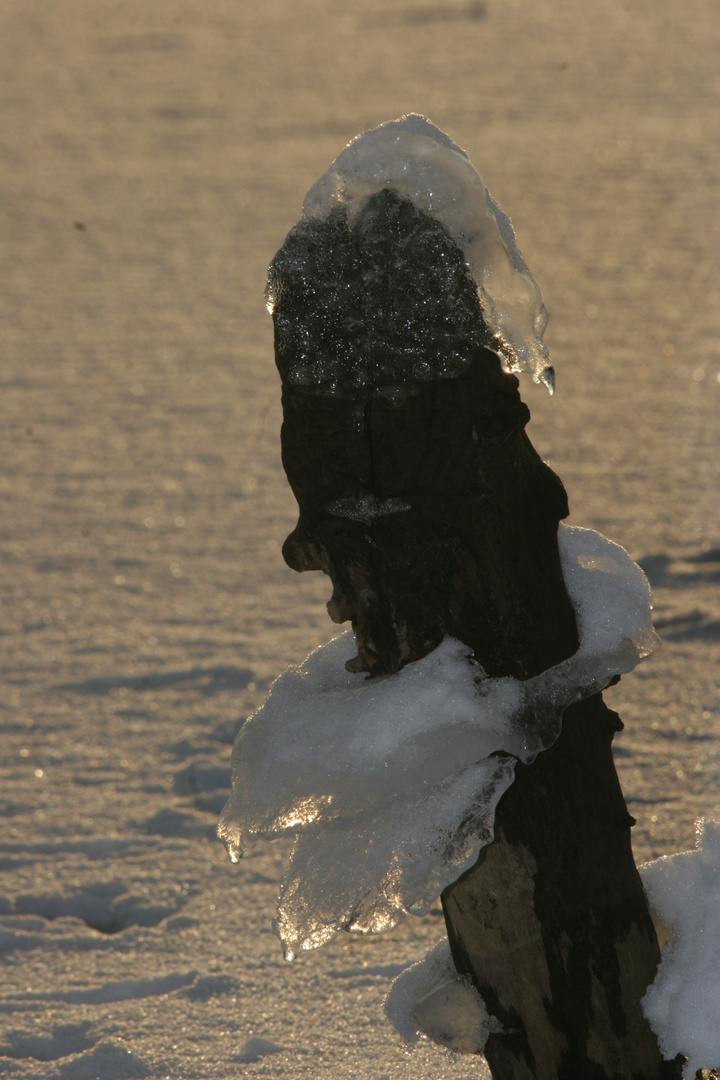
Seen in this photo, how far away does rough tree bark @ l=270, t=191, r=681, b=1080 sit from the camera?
1293 mm

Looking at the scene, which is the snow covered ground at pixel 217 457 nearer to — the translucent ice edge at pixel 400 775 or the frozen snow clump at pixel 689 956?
the frozen snow clump at pixel 689 956

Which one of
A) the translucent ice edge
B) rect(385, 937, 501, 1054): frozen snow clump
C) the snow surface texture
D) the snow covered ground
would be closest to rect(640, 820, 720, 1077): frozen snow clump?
rect(385, 937, 501, 1054): frozen snow clump

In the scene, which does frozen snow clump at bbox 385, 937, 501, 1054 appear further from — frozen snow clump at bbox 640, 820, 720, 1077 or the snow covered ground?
the snow covered ground

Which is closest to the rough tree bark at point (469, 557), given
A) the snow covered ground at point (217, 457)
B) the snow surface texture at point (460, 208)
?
the snow surface texture at point (460, 208)

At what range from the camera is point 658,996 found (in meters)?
1.40

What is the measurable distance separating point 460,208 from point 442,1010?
95 cm

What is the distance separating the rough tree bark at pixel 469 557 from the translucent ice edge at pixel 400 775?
0.03 m

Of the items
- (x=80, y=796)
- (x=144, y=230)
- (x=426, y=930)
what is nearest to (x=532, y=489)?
(x=426, y=930)

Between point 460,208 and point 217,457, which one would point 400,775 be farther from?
point 217,457

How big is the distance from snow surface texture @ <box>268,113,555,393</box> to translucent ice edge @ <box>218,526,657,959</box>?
1.11 ft

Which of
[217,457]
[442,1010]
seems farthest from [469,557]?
[217,457]

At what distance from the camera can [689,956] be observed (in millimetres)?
1453

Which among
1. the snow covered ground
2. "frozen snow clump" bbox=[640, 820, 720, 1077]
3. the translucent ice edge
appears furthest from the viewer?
the snow covered ground

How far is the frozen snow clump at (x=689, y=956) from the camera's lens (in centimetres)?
138
